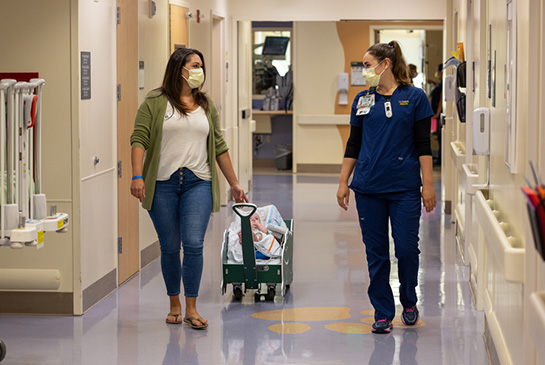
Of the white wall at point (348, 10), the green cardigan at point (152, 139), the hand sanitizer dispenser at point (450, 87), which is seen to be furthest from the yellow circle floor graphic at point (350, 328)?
the white wall at point (348, 10)

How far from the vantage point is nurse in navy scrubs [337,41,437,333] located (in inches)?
194

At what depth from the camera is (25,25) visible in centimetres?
546

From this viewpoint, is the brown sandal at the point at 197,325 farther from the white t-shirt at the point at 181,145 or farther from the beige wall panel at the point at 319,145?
the beige wall panel at the point at 319,145

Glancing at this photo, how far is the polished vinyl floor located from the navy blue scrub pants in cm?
23

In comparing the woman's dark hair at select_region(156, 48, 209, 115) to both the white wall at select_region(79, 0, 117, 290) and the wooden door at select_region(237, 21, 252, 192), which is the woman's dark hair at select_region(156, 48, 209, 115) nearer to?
the white wall at select_region(79, 0, 117, 290)

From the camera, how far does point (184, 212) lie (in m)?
5.12

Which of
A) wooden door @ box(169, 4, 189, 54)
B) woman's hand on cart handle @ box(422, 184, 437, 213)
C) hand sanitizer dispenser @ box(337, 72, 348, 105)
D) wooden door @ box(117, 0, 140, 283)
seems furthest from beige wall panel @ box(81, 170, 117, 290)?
hand sanitizer dispenser @ box(337, 72, 348, 105)

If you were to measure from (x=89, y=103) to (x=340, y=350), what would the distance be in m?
2.30

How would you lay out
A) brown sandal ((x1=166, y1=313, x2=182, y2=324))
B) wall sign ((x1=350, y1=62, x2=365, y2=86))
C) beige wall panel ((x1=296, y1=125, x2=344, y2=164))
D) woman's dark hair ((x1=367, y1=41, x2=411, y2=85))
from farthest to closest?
1. beige wall panel ((x1=296, y1=125, x2=344, y2=164))
2. wall sign ((x1=350, y1=62, x2=365, y2=86))
3. brown sandal ((x1=166, y1=313, x2=182, y2=324))
4. woman's dark hair ((x1=367, y1=41, x2=411, y2=85))

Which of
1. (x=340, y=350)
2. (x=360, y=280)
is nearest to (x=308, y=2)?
(x=360, y=280)

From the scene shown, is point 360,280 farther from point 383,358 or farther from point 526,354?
point 526,354

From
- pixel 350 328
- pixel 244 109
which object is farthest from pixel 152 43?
pixel 244 109

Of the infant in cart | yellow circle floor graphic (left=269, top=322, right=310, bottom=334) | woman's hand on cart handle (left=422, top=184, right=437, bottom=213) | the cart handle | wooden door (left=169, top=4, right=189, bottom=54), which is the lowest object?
yellow circle floor graphic (left=269, top=322, right=310, bottom=334)

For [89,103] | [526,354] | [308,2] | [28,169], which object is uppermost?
[308,2]
